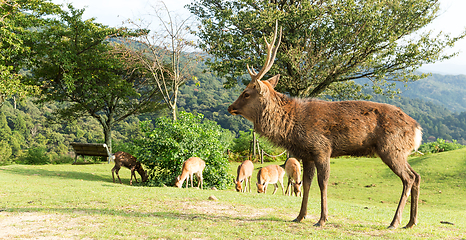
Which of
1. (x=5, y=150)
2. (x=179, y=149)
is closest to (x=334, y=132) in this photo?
(x=179, y=149)

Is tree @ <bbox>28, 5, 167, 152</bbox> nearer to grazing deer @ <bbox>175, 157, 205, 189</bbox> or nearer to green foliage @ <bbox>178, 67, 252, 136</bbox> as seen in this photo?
grazing deer @ <bbox>175, 157, 205, 189</bbox>

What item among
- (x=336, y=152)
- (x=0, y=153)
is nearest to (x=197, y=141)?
(x=336, y=152)

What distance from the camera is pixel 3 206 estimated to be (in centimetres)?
610

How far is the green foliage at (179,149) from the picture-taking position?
11.4m

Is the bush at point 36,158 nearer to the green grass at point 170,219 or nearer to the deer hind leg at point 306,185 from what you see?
the green grass at point 170,219

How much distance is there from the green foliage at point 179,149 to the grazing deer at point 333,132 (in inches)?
258

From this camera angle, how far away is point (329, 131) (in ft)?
16.5

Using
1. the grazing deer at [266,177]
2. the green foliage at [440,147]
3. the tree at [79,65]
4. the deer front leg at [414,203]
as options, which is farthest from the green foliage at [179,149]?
the green foliage at [440,147]

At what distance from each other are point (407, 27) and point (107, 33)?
18.5 m

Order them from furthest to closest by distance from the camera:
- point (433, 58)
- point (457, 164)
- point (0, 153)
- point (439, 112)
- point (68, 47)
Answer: point (439, 112), point (0, 153), point (68, 47), point (433, 58), point (457, 164)

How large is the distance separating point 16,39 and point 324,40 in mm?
17164

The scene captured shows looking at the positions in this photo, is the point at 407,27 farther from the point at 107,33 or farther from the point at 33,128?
the point at 33,128

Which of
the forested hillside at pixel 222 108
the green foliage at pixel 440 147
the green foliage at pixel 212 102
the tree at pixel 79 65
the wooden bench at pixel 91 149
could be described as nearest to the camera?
the wooden bench at pixel 91 149

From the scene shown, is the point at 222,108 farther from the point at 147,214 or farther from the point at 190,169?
the point at 147,214
